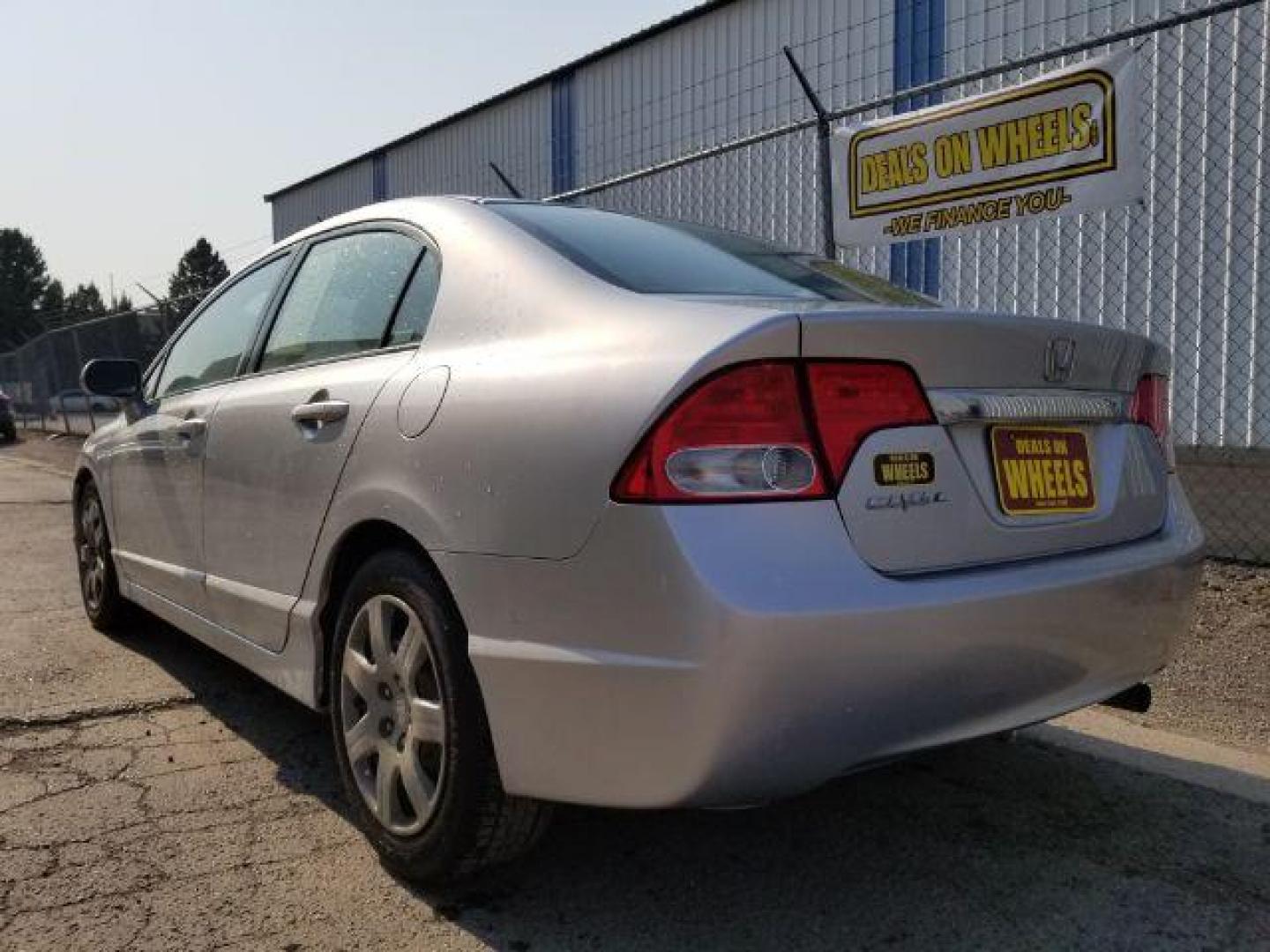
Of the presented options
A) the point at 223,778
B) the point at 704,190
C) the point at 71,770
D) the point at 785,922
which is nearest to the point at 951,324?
the point at 785,922

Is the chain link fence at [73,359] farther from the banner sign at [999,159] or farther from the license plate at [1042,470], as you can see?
the license plate at [1042,470]

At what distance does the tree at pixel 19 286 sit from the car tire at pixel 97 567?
104 metres

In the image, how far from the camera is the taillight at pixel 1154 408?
2.65 meters

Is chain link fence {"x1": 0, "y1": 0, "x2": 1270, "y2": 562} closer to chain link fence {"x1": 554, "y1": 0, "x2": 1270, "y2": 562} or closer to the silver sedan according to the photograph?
chain link fence {"x1": 554, "y1": 0, "x2": 1270, "y2": 562}

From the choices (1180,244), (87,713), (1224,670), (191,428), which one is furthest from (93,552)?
(1180,244)

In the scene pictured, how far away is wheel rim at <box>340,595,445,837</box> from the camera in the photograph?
2.39m

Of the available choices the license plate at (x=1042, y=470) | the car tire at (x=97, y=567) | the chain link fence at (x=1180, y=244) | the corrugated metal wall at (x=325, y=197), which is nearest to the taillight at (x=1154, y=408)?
the license plate at (x=1042, y=470)

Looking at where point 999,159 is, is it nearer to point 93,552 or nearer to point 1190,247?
point 1190,247

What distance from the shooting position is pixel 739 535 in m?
1.88

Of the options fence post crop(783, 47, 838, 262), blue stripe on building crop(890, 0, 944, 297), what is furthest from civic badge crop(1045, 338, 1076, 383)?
blue stripe on building crop(890, 0, 944, 297)

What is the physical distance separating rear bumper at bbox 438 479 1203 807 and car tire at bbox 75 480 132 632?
321cm

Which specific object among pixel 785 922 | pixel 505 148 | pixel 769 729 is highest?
pixel 505 148

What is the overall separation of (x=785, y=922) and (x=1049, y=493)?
1.05 m

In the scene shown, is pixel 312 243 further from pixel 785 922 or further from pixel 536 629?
pixel 785 922
